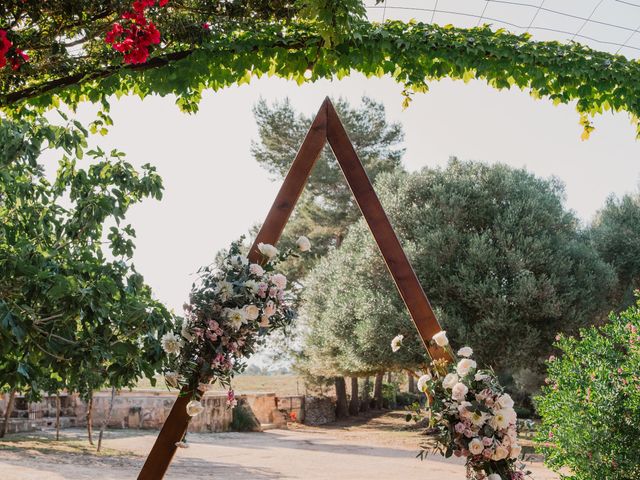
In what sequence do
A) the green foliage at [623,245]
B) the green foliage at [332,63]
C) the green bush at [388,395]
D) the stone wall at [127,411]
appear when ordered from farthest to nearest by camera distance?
the green bush at [388,395], the green foliage at [623,245], the stone wall at [127,411], the green foliage at [332,63]

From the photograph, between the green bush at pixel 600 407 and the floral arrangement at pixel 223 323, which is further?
the green bush at pixel 600 407

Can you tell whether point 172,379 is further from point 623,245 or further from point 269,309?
point 623,245

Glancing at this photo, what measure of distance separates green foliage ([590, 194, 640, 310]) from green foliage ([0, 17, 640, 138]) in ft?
42.9

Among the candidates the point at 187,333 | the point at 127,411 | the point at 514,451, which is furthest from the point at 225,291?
the point at 127,411

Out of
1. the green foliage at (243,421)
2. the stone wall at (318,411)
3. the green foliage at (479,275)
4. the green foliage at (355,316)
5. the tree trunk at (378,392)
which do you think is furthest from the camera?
the tree trunk at (378,392)

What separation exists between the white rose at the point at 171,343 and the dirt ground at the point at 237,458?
17.2ft

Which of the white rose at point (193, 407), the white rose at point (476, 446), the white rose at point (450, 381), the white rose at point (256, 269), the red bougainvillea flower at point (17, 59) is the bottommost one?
the white rose at point (476, 446)

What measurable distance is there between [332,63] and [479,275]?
36.6ft

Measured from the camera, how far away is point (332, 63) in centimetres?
452

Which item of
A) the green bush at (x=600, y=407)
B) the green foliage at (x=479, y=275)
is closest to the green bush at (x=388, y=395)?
the green foliage at (x=479, y=275)

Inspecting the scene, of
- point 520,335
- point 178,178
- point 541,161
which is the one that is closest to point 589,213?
point 541,161

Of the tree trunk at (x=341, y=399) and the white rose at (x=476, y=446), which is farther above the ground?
the tree trunk at (x=341, y=399)

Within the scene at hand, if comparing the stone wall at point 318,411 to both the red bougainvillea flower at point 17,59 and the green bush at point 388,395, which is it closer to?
the green bush at point 388,395

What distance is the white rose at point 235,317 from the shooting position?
322cm
